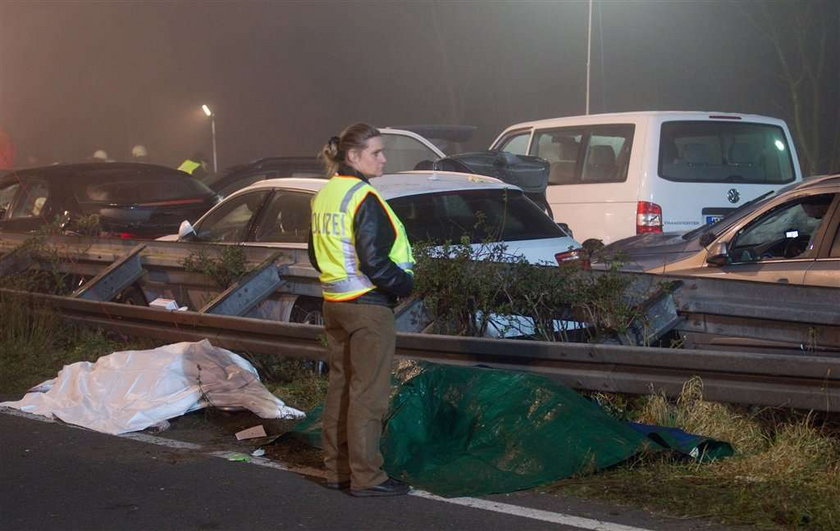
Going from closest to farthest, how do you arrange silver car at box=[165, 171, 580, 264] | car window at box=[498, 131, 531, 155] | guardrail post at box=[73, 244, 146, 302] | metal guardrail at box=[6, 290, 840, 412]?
1. metal guardrail at box=[6, 290, 840, 412]
2. silver car at box=[165, 171, 580, 264]
3. guardrail post at box=[73, 244, 146, 302]
4. car window at box=[498, 131, 531, 155]

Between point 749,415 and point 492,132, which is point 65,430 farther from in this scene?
point 492,132

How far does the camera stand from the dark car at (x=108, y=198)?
1266 cm

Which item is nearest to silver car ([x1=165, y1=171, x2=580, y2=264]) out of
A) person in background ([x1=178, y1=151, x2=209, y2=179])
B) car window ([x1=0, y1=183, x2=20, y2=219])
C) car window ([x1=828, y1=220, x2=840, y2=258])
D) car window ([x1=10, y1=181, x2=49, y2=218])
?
car window ([x1=828, y1=220, x2=840, y2=258])

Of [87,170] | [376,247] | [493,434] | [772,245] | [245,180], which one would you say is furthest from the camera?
[245,180]

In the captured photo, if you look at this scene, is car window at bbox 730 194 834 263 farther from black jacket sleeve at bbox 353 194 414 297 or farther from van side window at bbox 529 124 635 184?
black jacket sleeve at bbox 353 194 414 297

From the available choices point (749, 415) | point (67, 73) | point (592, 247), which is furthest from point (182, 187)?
point (67, 73)

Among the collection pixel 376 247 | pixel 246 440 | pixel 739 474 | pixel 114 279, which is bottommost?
pixel 246 440

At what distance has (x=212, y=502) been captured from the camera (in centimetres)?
545

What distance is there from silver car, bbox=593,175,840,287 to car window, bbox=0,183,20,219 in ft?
24.8

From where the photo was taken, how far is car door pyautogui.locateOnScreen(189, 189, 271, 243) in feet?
31.6

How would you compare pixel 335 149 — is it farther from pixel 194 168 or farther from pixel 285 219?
pixel 194 168

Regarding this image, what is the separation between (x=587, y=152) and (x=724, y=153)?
143 cm

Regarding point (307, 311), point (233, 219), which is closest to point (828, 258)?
point (307, 311)

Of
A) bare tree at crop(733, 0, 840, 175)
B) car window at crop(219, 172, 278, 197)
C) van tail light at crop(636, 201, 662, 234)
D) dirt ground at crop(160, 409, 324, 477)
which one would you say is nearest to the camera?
dirt ground at crop(160, 409, 324, 477)
